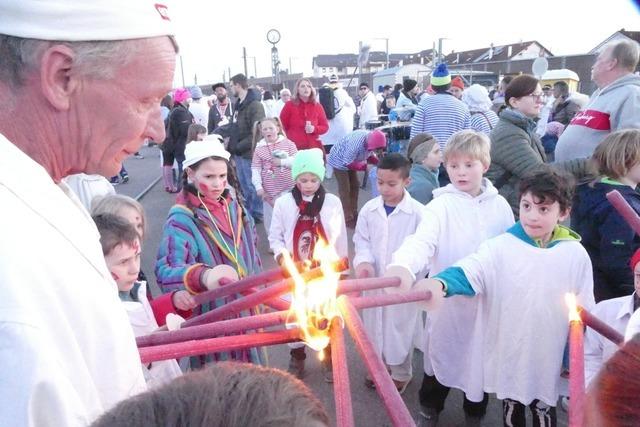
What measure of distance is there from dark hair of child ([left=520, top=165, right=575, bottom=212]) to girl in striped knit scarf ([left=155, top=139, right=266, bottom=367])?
144 cm

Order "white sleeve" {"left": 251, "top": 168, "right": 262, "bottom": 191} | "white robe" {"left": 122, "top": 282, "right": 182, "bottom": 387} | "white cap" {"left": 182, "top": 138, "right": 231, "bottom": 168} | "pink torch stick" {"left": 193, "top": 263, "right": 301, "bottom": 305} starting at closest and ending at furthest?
"pink torch stick" {"left": 193, "top": 263, "right": 301, "bottom": 305} → "white robe" {"left": 122, "top": 282, "right": 182, "bottom": 387} → "white cap" {"left": 182, "top": 138, "right": 231, "bottom": 168} → "white sleeve" {"left": 251, "top": 168, "right": 262, "bottom": 191}

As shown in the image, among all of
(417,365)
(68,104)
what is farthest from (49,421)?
(417,365)

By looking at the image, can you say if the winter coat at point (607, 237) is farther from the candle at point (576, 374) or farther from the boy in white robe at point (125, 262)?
the boy in white robe at point (125, 262)

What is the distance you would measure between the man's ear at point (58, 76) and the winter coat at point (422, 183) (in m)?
3.22

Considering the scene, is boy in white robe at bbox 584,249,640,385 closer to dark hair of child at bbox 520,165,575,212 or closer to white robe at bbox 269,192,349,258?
dark hair of child at bbox 520,165,575,212

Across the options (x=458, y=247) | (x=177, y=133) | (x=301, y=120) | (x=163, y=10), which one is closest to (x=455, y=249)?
(x=458, y=247)

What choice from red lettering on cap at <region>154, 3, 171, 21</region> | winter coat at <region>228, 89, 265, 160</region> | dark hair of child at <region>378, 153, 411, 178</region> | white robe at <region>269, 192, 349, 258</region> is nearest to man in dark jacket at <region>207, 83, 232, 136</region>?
winter coat at <region>228, 89, 265, 160</region>

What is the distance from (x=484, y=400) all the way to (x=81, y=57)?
2531 mm

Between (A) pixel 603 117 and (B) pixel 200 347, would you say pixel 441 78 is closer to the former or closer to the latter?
(A) pixel 603 117

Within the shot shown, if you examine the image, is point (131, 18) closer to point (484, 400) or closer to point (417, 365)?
point (484, 400)

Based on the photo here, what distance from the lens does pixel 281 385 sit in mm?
631

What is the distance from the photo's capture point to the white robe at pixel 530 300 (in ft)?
7.00

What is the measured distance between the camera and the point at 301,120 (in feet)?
23.8

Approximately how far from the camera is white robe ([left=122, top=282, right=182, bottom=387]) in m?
1.72
